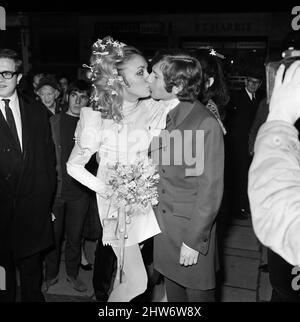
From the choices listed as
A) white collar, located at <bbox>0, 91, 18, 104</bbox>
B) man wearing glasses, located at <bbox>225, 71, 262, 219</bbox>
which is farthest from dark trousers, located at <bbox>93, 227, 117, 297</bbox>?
man wearing glasses, located at <bbox>225, 71, 262, 219</bbox>

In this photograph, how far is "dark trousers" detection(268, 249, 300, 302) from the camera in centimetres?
224

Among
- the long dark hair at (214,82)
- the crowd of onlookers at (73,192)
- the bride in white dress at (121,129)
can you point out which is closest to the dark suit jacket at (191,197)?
the bride in white dress at (121,129)

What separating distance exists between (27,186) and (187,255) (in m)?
1.43

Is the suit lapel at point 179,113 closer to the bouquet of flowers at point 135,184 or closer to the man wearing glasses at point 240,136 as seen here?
the bouquet of flowers at point 135,184

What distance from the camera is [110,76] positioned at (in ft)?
9.54

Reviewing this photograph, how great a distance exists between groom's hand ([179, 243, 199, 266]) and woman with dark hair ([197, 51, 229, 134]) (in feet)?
4.23

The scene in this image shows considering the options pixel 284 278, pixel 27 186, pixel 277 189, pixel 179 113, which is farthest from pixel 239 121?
pixel 277 189

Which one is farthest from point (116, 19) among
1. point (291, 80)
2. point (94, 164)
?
point (291, 80)

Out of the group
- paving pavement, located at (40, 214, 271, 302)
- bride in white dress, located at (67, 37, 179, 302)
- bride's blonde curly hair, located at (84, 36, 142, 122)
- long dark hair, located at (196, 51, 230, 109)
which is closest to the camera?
bride in white dress, located at (67, 37, 179, 302)

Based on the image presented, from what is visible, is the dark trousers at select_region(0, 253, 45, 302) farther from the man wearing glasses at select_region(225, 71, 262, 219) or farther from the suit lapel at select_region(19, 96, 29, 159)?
the man wearing glasses at select_region(225, 71, 262, 219)

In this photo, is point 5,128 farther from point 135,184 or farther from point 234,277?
point 234,277

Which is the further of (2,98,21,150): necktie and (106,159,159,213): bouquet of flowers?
(2,98,21,150): necktie

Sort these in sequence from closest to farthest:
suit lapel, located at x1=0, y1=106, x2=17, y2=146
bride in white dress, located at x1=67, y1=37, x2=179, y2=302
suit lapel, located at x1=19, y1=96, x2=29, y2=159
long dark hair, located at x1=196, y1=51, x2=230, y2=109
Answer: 1. bride in white dress, located at x1=67, y1=37, x2=179, y2=302
2. suit lapel, located at x1=0, y1=106, x2=17, y2=146
3. suit lapel, located at x1=19, y1=96, x2=29, y2=159
4. long dark hair, located at x1=196, y1=51, x2=230, y2=109
